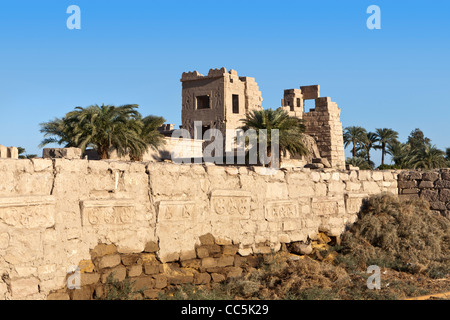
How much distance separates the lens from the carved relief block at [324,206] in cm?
963

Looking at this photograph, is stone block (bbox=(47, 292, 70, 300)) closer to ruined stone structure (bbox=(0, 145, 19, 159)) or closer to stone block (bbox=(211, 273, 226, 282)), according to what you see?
stone block (bbox=(211, 273, 226, 282))

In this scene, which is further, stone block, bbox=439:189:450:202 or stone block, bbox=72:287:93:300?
stone block, bbox=439:189:450:202

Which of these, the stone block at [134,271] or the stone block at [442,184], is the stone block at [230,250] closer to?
the stone block at [134,271]

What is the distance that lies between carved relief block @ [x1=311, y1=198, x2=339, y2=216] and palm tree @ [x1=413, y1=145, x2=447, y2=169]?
88.9ft

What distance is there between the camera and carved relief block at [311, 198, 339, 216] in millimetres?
9633

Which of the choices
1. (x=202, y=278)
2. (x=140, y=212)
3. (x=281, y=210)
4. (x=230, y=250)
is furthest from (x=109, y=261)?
(x=281, y=210)

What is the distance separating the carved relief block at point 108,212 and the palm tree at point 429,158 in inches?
1236

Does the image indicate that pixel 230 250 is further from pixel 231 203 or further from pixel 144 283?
pixel 144 283

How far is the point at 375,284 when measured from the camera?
7.82 metres

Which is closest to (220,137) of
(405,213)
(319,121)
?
(319,121)

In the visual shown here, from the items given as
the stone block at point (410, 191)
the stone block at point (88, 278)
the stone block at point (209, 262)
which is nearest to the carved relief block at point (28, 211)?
the stone block at point (88, 278)
